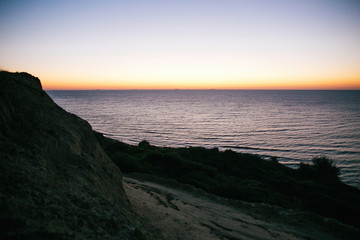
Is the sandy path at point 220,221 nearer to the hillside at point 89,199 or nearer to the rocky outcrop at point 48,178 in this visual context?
the hillside at point 89,199

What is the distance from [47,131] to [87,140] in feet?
4.50

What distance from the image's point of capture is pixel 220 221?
6961 millimetres

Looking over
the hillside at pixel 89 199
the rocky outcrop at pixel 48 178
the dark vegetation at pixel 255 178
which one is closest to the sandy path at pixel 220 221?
the hillside at pixel 89 199

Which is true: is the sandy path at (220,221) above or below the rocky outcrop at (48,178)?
below

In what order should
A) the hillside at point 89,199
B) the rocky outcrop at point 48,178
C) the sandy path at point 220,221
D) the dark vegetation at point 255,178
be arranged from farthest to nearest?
the dark vegetation at point 255,178 → the sandy path at point 220,221 → the hillside at point 89,199 → the rocky outcrop at point 48,178

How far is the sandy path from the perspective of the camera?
17.9ft

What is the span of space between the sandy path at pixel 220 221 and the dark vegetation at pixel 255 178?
2014mm

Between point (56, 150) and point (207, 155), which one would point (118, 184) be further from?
point (207, 155)

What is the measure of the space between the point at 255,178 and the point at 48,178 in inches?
594

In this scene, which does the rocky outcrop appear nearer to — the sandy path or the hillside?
the hillside

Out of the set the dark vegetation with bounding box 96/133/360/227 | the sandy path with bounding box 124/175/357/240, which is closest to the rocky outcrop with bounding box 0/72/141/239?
the sandy path with bounding box 124/175/357/240

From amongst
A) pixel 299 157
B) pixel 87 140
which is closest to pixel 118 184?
pixel 87 140

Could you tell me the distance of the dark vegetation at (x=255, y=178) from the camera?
11.8 m

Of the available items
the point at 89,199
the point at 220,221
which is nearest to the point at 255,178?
the point at 220,221
